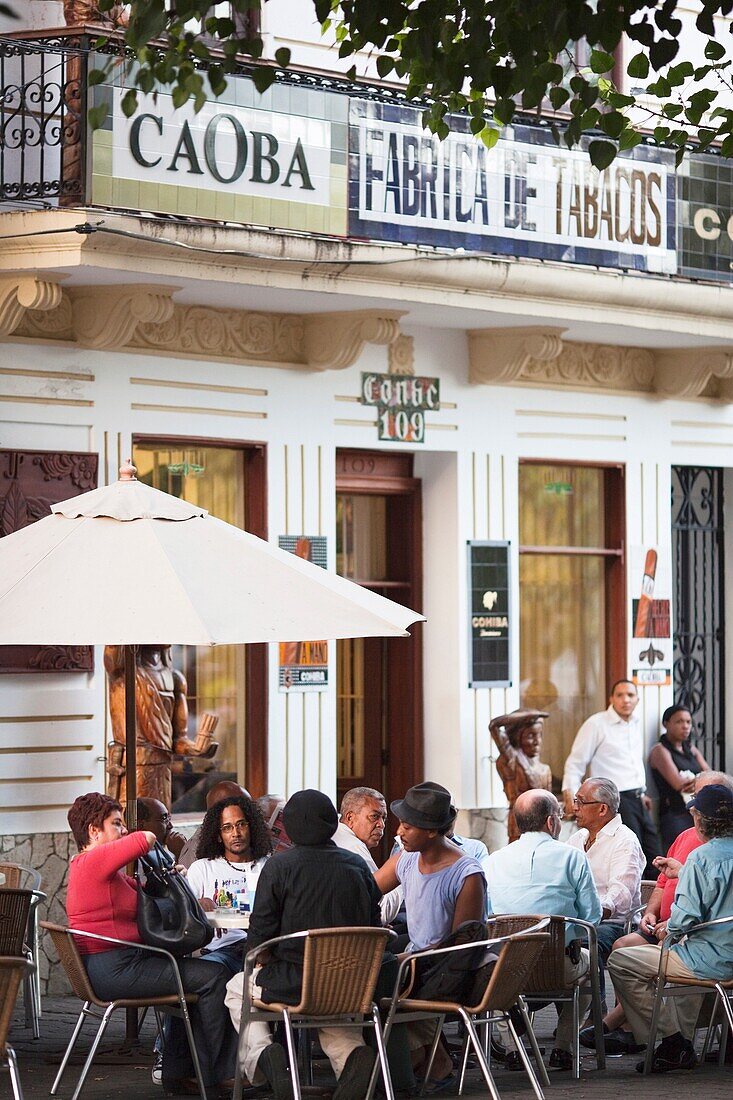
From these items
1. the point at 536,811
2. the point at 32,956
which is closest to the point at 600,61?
the point at 536,811

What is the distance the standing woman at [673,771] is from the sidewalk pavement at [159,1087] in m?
5.58

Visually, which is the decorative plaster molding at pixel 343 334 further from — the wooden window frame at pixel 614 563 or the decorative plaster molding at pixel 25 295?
the wooden window frame at pixel 614 563

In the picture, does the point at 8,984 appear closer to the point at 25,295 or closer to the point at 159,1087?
the point at 159,1087

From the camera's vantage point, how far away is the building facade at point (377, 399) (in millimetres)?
12891

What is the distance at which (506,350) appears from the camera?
15523 millimetres

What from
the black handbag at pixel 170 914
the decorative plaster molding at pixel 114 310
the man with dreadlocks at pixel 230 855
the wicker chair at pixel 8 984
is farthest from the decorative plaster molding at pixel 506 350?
the wicker chair at pixel 8 984

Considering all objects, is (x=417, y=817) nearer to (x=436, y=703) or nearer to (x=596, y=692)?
(x=436, y=703)

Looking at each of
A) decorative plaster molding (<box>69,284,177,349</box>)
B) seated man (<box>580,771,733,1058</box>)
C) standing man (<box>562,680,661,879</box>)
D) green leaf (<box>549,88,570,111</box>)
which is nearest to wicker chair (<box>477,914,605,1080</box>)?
seated man (<box>580,771,733,1058</box>)

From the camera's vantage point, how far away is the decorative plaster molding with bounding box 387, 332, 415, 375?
50.1 ft

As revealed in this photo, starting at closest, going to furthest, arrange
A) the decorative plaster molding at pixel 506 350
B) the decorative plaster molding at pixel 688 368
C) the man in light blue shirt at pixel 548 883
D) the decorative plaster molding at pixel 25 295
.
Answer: the man in light blue shirt at pixel 548 883, the decorative plaster molding at pixel 25 295, the decorative plaster molding at pixel 506 350, the decorative plaster molding at pixel 688 368

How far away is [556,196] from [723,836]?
6.32 metres

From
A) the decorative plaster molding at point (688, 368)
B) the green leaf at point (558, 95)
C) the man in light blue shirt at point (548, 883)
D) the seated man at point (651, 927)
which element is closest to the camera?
the green leaf at point (558, 95)

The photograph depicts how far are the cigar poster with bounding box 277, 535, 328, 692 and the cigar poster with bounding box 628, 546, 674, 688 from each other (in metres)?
3.32

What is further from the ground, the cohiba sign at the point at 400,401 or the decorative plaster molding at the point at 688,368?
the decorative plaster molding at the point at 688,368
